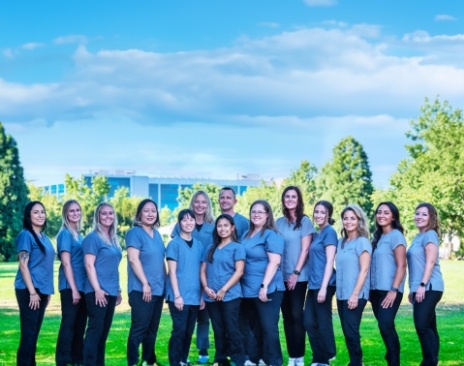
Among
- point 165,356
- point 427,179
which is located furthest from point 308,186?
point 165,356

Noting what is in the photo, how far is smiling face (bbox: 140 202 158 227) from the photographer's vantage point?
10.1 meters

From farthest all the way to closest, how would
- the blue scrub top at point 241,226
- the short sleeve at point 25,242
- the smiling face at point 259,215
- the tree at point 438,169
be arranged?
the tree at point 438,169 → the blue scrub top at point 241,226 → the smiling face at point 259,215 → the short sleeve at point 25,242

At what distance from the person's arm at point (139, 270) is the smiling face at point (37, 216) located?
1047 millimetres

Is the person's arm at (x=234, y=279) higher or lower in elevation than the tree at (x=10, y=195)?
lower

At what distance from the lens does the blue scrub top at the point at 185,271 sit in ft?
33.0

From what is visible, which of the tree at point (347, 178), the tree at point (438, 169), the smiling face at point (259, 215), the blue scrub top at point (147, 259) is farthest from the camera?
the tree at point (347, 178)

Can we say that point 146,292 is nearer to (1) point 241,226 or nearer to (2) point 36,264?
(2) point 36,264

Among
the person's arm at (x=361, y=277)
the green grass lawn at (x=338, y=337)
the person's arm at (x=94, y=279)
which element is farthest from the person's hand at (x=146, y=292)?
the person's arm at (x=361, y=277)

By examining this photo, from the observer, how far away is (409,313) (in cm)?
2017

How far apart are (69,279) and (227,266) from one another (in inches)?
72.5

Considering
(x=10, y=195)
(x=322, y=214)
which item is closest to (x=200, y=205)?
(x=322, y=214)

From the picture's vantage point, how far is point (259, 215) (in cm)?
1010

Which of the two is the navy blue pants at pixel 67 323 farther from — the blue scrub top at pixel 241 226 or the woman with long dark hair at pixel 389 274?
the woman with long dark hair at pixel 389 274

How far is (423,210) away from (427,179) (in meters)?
42.0
